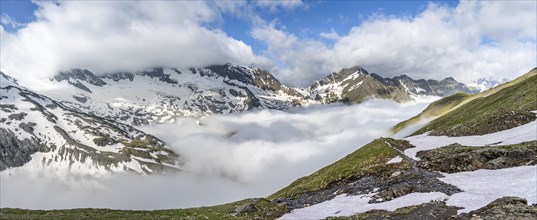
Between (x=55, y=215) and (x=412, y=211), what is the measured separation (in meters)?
44.3

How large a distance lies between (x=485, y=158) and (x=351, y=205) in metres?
22.4

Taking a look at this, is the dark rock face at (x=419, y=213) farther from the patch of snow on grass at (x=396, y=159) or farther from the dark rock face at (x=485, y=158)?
the patch of snow on grass at (x=396, y=159)

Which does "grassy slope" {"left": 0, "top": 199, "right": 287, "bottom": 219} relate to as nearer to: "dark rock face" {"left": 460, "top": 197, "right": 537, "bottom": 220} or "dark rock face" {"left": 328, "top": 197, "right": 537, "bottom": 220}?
"dark rock face" {"left": 328, "top": 197, "right": 537, "bottom": 220}

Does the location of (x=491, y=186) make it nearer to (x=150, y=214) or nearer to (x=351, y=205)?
(x=351, y=205)

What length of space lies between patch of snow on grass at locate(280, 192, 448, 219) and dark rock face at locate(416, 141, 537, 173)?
45.7ft

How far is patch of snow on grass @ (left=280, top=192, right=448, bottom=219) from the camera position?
45062 millimetres

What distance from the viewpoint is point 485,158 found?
5750cm

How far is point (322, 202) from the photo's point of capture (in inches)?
2315

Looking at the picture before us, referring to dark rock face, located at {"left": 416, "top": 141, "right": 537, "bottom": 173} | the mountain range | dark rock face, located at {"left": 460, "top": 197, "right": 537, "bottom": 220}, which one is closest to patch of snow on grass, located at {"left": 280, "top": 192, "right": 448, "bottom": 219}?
the mountain range

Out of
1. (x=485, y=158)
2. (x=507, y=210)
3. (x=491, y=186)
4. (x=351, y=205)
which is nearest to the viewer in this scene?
(x=507, y=210)

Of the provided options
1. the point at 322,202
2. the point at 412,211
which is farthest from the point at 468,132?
the point at 412,211

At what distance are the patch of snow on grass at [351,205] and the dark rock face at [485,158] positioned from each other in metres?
13.9

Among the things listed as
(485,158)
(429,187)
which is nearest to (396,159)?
(485,158)

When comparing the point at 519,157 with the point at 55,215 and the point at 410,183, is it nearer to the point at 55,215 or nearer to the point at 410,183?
the point at 410,183
